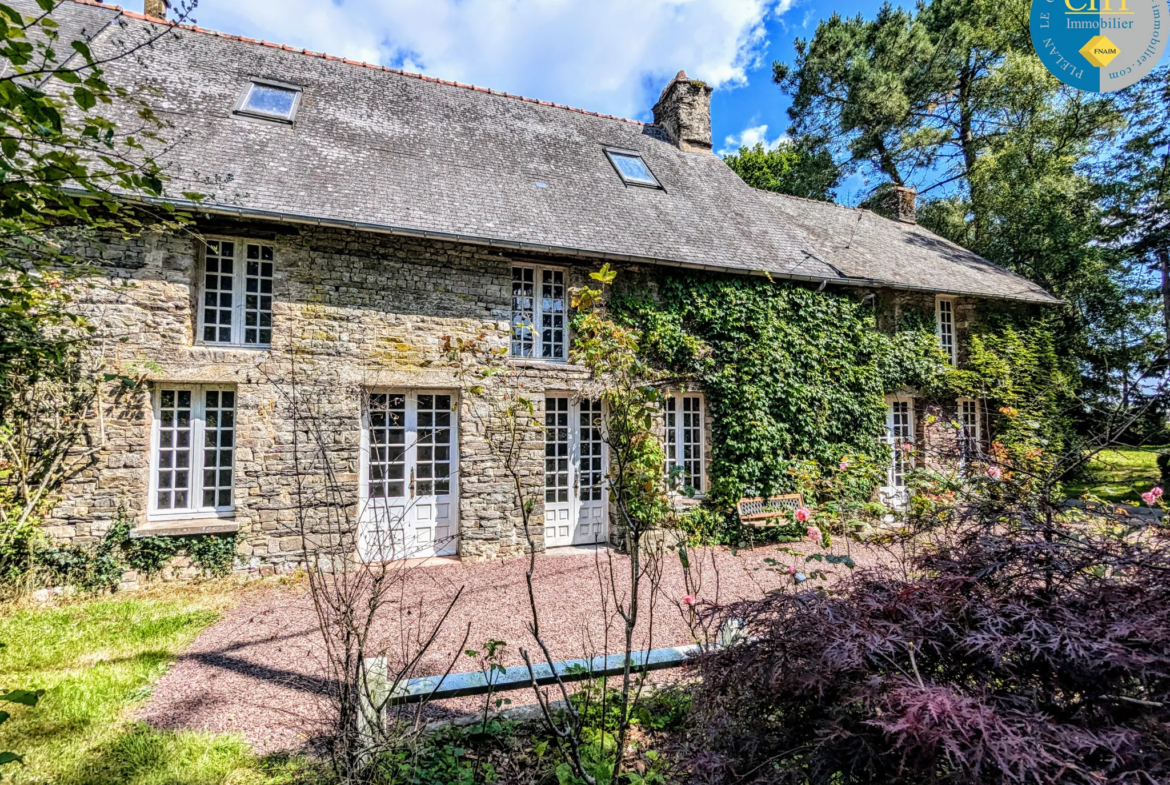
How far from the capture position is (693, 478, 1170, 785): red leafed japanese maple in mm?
1305

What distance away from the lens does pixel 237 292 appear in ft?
23.8

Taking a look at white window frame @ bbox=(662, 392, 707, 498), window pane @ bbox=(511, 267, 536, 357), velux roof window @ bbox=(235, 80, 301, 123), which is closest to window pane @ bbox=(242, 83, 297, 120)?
velux roof window @ bbox=(235, 80, 301, 123)

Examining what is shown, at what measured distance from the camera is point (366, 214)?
736 cm

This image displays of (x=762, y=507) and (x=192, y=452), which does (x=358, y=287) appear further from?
(x=762, y=507)

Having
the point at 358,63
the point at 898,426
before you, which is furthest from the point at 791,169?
the point at 358,63

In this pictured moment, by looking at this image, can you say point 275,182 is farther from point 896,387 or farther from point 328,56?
point 896,387

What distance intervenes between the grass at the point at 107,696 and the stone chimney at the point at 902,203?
18.2m

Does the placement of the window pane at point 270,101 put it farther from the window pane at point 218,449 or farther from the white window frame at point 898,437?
the white window frame at point 898,437

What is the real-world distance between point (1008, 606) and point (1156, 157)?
21.9m

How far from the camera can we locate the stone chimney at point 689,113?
12.8 meters

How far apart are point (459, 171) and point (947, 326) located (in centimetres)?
1129

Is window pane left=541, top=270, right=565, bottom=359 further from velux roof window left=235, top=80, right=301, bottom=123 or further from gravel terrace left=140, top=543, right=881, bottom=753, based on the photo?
velux roof window left=235, top=80, right=301, bottom=123

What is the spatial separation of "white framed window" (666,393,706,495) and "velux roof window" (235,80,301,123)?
8.01 metres

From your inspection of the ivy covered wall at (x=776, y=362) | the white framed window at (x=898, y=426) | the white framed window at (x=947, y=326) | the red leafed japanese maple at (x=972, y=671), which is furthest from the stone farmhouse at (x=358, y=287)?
the red leafed japanese maple at (x=972, y=671)
